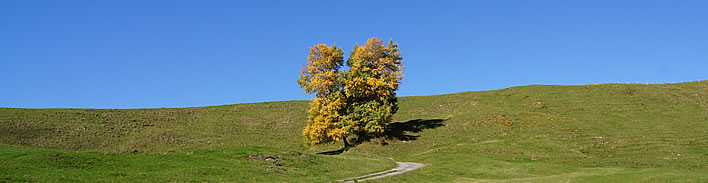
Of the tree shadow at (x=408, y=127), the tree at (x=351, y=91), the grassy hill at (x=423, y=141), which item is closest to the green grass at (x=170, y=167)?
the grassy hill at (x=423, y=141)

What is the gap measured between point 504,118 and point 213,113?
53.2m

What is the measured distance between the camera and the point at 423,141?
65375 mm

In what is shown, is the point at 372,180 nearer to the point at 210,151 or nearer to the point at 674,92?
the point at 210,151

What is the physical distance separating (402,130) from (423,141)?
23.4ft

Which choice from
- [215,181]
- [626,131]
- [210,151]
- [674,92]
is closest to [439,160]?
[210,151]

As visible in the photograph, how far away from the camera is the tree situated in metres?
62.2

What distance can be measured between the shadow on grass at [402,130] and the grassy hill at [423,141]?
0.30 m

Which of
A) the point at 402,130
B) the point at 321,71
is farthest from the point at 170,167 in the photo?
the point at 402,130

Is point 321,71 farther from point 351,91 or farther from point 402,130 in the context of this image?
point 402,130

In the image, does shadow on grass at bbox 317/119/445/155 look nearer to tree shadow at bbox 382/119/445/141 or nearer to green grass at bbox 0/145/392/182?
tree shadow at bbox 382/119/445/141

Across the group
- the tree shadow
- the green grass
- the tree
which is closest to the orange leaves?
the tree

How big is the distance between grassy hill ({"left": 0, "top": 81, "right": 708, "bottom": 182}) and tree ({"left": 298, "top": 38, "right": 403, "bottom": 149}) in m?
3.48

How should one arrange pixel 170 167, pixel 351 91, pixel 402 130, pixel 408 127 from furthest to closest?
pixel 408 127
pixel 402 130
pixel 351 91
pixel 170 167

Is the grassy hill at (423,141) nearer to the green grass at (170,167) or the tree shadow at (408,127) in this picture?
the green grass at (170,167)
